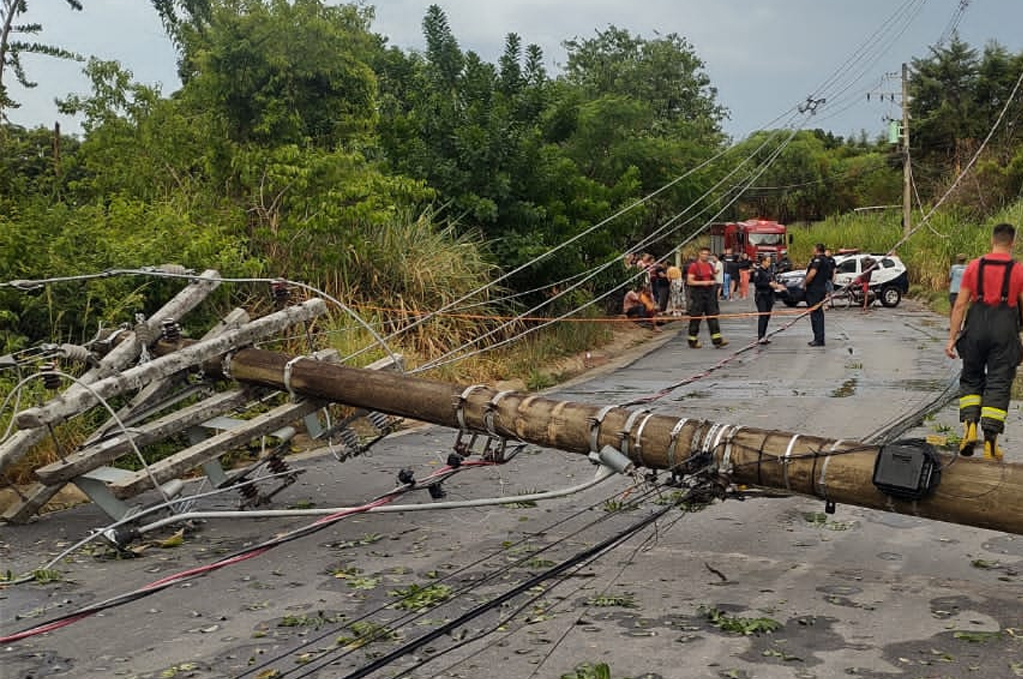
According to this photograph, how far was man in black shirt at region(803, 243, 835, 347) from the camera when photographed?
61.7 feet

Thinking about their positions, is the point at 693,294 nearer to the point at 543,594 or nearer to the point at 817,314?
the point at 817,314

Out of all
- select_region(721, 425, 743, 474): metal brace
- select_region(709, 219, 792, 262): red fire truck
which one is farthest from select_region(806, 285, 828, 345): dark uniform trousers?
select_region(709, 219, 792, 262): red fire truck

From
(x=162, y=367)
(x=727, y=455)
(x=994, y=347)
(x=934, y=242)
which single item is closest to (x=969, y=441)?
(x=994, y=347)

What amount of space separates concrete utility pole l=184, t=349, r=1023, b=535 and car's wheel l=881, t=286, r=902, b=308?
25605 millimetres

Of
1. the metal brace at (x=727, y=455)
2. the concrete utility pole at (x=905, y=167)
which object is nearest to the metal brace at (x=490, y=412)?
the metal brace at (x=727, y=455)

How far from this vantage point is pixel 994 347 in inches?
329

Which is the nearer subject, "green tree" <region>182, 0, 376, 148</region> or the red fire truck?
"green tree" <region>182, 0, 376, 148</region>

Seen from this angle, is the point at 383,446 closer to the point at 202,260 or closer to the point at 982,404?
the point at 202,260

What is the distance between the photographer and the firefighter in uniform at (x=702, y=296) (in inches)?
760

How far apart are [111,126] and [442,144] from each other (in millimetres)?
5373

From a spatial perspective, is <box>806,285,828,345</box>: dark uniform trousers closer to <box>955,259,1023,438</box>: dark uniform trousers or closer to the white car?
<box>955,259,1023,438</box>: dark uniform trousers

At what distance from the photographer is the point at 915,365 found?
53.3 feet

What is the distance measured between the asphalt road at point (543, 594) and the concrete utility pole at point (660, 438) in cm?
66

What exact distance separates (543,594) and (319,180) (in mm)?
9682
